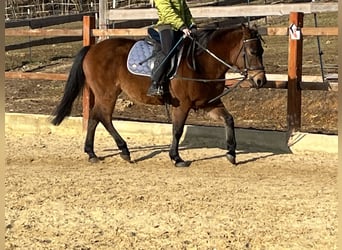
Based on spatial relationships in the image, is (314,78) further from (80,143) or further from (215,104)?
(80,143)

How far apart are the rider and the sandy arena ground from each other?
3.03 ft

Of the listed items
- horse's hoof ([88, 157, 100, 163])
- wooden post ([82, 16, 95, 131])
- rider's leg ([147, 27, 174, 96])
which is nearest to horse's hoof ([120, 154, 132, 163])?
horse's hoof ([88, 157, 100, 163])

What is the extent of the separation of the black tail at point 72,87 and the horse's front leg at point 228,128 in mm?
1567

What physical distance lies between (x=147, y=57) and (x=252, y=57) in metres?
1.15

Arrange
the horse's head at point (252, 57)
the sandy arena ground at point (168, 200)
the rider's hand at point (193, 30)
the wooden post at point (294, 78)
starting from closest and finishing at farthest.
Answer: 1. the sandy arena ground at point (168, 200)
2. the horse's head at point (252, 57)
3. the rider's hand at point (193, 30)
4. the wooden post at point (294, 78)

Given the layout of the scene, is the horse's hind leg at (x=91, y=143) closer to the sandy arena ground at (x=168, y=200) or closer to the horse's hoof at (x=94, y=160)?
the horse's hoof at (x=94, y=160)

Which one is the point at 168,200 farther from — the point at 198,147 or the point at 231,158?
the point at 198,147

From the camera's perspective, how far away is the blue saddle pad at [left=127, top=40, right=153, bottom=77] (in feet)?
24.4

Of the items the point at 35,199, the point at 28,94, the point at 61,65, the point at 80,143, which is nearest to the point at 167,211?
the point at 35,199

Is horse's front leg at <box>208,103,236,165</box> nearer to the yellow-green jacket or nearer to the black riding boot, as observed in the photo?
the black riding boot

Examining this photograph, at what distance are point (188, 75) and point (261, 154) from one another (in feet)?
4.63

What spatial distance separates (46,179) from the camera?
6566mm

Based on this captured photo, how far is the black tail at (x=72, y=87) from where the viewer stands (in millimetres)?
8023

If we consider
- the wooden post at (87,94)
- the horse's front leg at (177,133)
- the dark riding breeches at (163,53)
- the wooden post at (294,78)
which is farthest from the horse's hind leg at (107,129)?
the wooden post at (294,78)
